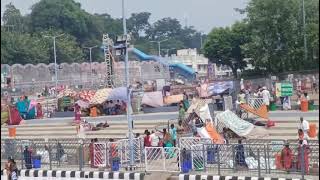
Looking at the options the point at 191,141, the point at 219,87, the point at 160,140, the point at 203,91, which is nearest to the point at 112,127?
the point at 219,87

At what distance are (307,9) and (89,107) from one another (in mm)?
11453

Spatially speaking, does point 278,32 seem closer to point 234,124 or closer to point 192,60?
point 234,124

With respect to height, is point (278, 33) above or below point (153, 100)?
above

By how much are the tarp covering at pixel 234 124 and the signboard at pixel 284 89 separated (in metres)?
3.08

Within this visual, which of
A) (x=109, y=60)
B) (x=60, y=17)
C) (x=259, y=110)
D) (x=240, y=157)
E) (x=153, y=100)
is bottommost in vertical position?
(x=240, y=157)

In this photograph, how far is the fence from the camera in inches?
546

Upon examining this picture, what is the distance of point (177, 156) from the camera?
15320mm

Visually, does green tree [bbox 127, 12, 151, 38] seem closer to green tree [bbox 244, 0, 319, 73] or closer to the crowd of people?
green tree [bbox 244, 0, 319, 73]

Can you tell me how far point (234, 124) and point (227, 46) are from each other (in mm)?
29157

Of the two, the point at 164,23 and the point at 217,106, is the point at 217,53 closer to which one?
the point at 217,106

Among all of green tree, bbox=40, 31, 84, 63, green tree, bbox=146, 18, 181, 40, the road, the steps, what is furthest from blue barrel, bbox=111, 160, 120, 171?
green tree, bbox=146, 18, 181, 40

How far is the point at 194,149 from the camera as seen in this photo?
1509cm

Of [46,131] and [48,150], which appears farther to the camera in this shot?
[46,131]

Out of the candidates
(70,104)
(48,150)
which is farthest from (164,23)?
(48,150)
